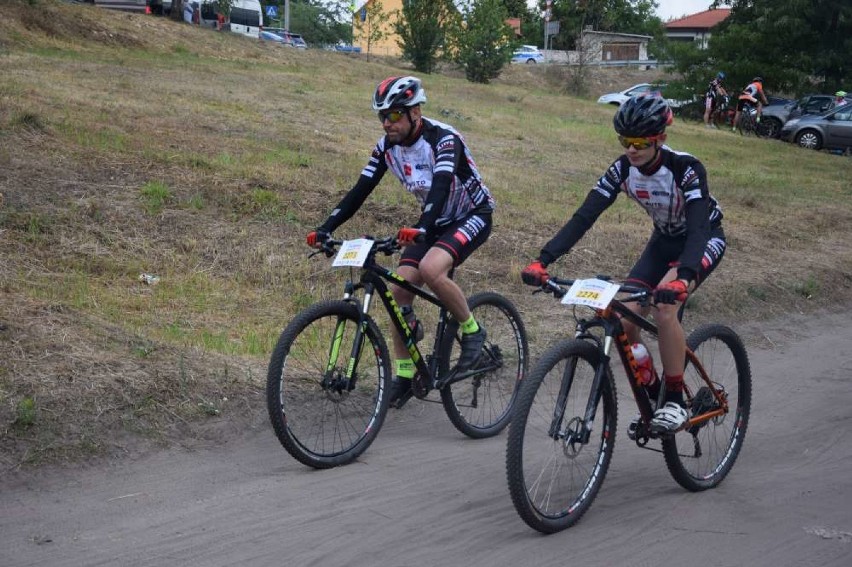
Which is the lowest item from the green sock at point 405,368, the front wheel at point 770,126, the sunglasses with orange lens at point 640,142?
the green sock at point 405,368

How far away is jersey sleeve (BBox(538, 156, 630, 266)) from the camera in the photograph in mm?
5598

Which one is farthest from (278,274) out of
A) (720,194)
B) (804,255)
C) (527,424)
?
(720,194)

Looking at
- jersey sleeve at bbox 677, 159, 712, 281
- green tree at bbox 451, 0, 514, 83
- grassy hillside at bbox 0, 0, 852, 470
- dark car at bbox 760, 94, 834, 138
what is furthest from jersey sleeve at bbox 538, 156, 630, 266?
green tree at bbox 451, 0, 514, 83

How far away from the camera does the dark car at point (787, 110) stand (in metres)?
34.4

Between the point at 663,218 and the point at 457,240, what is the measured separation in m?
1.32

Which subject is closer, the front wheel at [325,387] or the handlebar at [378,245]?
the front wheel at [325,387]

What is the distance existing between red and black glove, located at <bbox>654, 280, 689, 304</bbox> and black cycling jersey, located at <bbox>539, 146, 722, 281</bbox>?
265mm

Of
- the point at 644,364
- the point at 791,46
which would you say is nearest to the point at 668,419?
the point at 644,364

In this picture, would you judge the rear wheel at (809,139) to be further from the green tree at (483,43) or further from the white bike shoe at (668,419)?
the white bike shoe at (668,419)

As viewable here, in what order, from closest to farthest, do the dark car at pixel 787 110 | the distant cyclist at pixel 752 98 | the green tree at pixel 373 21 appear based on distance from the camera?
the distant cyclist at pixel 752 98 < the dark car at pixel 787 110 < the green tree at pixel 373 21

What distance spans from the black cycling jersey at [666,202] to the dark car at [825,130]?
27.3m

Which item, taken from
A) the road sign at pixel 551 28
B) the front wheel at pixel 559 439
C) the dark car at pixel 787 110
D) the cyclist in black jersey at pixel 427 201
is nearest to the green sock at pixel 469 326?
the cyclist in black jersey at pixel 427 201

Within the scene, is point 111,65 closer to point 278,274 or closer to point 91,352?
point 278,274

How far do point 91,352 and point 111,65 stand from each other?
1690cm
